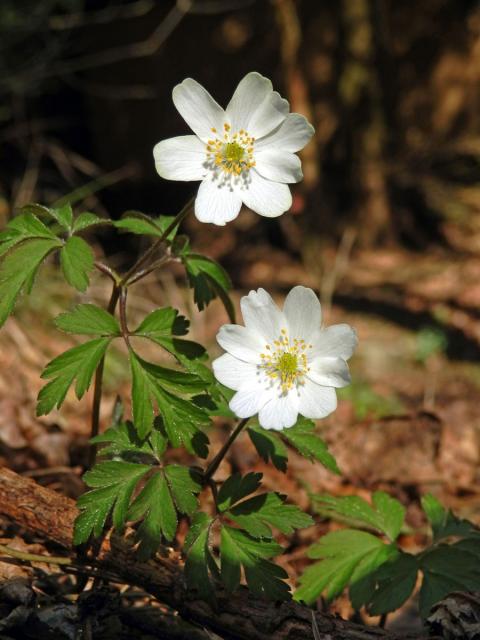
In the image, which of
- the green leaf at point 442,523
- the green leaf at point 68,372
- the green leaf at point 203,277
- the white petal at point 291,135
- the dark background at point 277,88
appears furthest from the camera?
the dark background at point 277,88

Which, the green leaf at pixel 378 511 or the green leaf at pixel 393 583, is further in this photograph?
the green leaf at pixel 378 511

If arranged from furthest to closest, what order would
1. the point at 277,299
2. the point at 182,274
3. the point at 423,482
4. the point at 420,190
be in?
1. the point at 420,190
2. the point at 182,274
3. the point at 277,299
4. the point at 423,482

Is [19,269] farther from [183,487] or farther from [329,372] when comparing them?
[329,372]

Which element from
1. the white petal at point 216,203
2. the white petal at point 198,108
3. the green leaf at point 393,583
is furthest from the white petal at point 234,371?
the green leaf at point 393,583

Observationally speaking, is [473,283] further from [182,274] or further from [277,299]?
[182,274]

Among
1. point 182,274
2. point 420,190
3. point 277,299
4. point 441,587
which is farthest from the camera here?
point 420,190

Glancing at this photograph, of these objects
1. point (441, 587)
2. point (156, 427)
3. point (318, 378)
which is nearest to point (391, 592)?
point (441, 587)

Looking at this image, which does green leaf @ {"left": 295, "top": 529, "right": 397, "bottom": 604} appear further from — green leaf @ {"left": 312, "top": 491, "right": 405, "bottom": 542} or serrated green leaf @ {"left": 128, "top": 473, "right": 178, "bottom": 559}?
serrated green leaf @ {"left": 128, "top": 473, "right": 178, "bottom": 559}

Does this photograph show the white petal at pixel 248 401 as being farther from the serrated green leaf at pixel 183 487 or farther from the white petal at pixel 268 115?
the white petal at pixel 268 115
